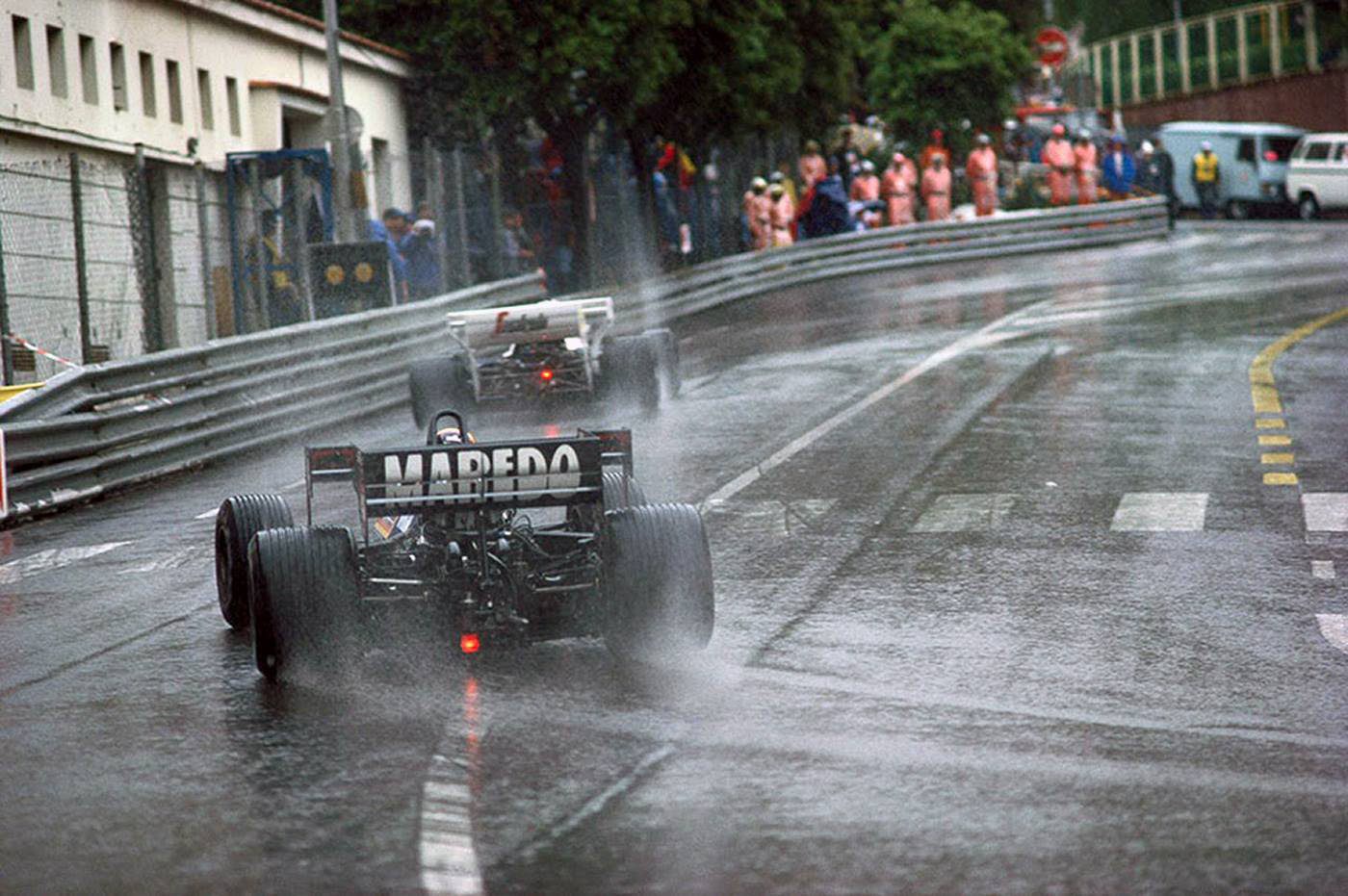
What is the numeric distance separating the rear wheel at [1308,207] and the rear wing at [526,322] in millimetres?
38941

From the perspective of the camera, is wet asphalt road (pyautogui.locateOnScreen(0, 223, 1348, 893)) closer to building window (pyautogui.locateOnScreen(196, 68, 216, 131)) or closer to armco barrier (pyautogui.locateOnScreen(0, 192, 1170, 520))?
armco barrier (pyautogui.locateOnScreen(0, 192, 1170, 520))

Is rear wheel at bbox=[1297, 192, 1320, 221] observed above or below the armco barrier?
above

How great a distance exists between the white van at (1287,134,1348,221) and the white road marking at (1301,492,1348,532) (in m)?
41.6

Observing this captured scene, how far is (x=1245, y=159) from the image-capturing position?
5794cm

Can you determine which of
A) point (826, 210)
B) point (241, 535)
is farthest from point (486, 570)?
point (826, 210)

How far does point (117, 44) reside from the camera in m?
31.1

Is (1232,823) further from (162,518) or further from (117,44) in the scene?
(117,44)

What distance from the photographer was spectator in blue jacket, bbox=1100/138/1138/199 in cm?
4969

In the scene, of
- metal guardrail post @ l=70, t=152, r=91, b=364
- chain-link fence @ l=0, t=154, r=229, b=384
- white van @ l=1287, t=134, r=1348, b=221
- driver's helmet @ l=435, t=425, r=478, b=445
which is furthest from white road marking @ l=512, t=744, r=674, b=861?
white van @ l=1287, t=134, r=1348, b=221

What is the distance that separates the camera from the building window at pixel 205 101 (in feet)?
110

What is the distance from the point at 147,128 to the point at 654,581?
77.4 feet

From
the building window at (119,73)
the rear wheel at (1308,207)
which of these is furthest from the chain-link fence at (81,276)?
the rear wheel at (1308,207)

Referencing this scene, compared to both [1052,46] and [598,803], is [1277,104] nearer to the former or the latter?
[1052,46]

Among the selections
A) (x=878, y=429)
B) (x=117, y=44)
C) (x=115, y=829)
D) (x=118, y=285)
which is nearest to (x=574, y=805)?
(x=115, y=829)
